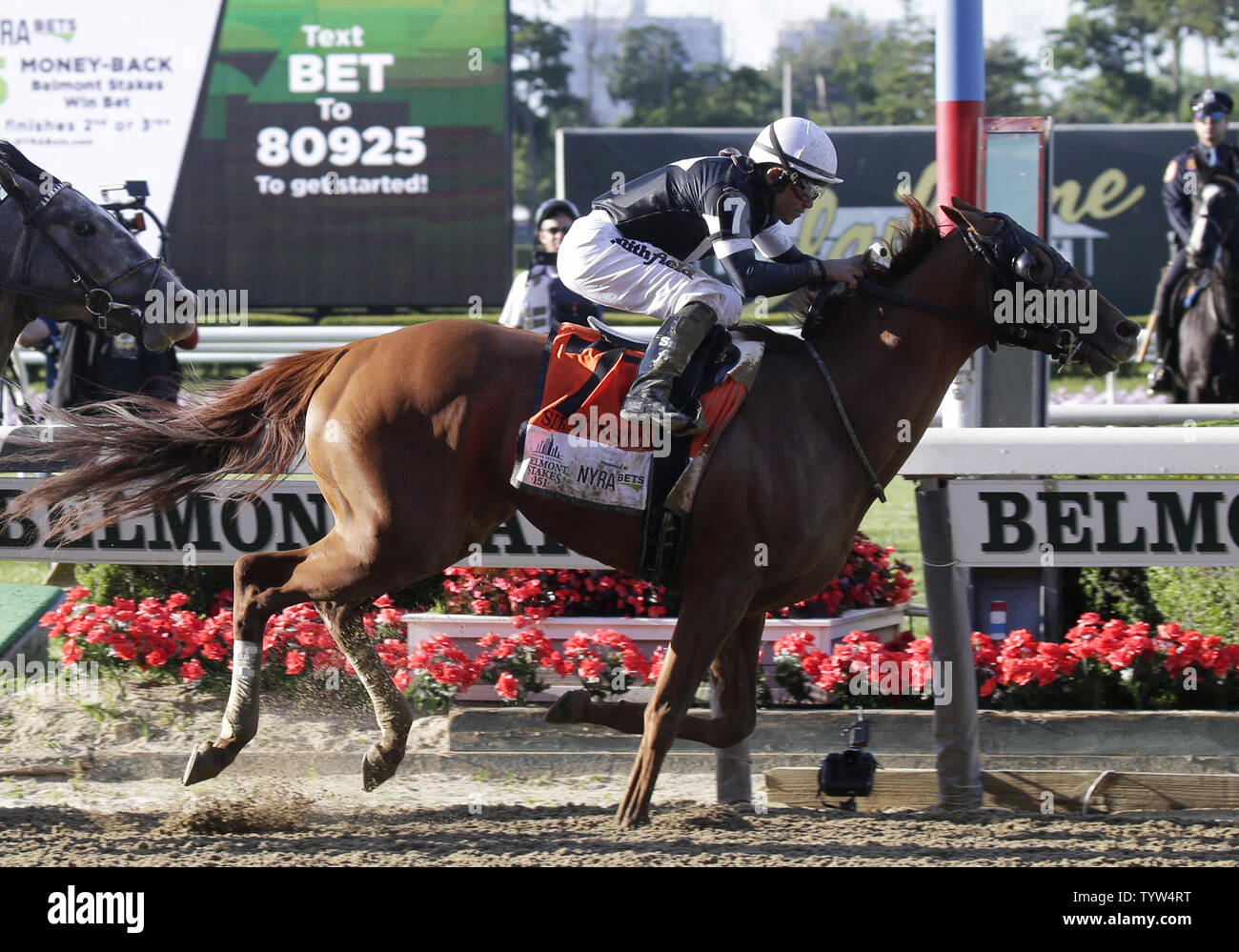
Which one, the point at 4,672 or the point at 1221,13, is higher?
the point at 1221,13

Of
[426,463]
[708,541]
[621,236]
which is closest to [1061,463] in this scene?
[708,541]

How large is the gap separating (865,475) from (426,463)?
1.26 m

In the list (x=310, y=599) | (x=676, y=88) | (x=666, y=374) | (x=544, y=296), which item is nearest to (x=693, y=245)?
(x=666, y=374)

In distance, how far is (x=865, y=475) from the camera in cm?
429

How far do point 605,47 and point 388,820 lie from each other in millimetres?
82210

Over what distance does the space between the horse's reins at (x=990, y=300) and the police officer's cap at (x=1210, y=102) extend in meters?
5.69

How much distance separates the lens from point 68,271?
4.47 meters

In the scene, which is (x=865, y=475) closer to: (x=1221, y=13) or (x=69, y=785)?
(x=69, y=785)

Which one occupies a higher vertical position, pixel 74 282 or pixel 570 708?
pixel 74 282

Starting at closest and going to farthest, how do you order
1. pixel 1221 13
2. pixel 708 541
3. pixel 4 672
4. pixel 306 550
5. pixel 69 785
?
pixel 708 541
pixel 306 550
pixel 69 785
pixel 4 672
pixel 1221 13

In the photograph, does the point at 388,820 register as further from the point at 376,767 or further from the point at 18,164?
the point at 18,164

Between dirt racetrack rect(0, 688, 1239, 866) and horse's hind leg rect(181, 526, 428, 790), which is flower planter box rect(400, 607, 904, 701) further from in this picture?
horse's hind leg rect(181, 526, 428, 790)

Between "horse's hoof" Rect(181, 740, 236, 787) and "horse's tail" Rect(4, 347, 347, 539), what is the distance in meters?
0.79

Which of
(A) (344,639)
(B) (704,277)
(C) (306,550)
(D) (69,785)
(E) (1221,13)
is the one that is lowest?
(D) (69,785)
